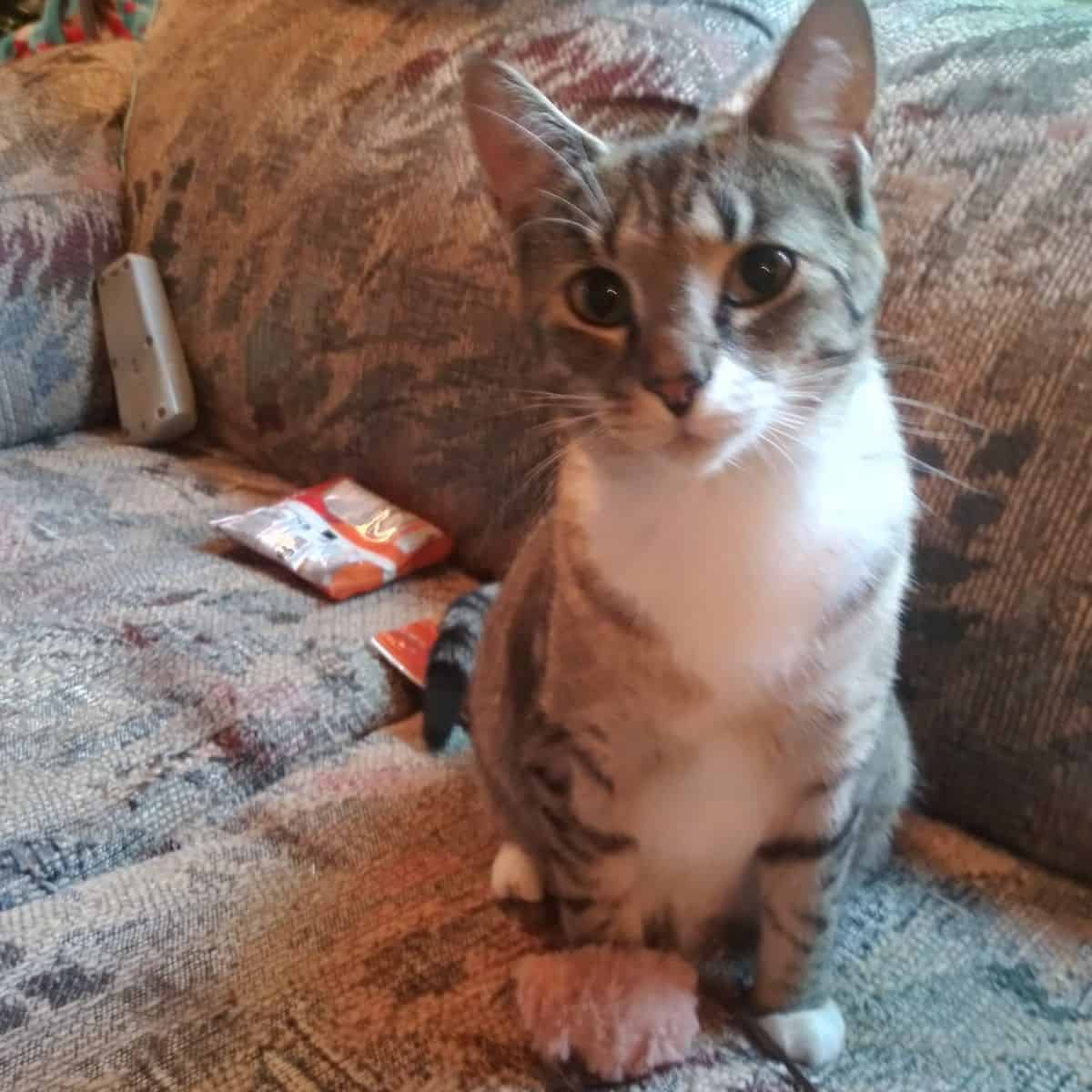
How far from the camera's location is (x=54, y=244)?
6.02ft

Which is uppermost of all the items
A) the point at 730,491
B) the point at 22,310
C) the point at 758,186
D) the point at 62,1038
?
the point at 758,186

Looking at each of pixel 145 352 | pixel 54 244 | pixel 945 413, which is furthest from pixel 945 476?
pixel 54 244

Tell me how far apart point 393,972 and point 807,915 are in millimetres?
314

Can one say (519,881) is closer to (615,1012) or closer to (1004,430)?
(615,1012)

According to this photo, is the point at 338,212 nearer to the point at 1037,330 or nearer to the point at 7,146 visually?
the point at 7,146

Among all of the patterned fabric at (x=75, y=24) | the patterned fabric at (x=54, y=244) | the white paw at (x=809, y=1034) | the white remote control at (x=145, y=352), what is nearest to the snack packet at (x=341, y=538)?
the white remote control at (x=145, y=352)

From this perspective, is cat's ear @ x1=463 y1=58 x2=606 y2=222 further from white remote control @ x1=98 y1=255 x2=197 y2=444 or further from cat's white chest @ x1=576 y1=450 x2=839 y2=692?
white remote control @ x1=98 y1=255 x2=197 y2=444

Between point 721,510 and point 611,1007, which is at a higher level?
point 721,510

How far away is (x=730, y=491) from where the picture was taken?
0.83 metres

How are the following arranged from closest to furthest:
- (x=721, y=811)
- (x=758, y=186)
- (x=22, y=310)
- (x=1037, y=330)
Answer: (x=758, y=186) < (x=721, y=811) < (x=1037, y=330) < (x=22, y=310)

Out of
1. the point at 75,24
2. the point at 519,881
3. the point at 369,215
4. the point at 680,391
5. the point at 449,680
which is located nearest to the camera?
the point at 680,391

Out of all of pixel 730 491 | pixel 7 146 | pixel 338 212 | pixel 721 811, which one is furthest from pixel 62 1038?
pixel 7 146

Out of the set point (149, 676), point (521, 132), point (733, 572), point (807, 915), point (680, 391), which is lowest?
point (149, 676)

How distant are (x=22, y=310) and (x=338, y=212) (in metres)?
0.55
